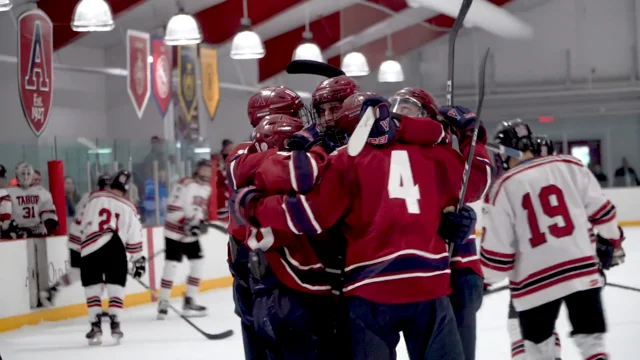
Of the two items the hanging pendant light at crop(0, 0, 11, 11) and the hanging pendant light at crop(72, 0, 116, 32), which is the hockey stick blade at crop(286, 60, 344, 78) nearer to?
the hanging pendant light at crop(0, 0, 11, 11)

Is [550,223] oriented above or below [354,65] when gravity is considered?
below

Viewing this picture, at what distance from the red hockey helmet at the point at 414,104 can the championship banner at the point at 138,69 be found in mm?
7226

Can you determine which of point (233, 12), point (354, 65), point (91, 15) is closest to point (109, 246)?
point (91, 15)

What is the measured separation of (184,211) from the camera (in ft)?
25.3

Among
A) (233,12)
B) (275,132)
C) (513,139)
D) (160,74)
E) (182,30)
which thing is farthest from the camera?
(233,12)

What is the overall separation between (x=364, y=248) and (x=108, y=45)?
12995 millimetres

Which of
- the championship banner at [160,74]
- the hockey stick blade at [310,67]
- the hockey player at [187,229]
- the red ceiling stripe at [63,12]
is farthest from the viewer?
the red ceiling stripe at [63,12]

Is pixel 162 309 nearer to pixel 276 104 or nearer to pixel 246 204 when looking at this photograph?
pixel 276 104

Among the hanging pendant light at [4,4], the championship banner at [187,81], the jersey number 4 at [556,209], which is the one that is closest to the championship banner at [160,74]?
the championship banner at [187,81]

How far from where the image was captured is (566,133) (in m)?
17.4

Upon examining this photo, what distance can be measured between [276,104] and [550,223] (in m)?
1.09

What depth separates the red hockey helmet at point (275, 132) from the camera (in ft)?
9.00

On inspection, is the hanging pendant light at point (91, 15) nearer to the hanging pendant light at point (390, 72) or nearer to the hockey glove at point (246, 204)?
the hockey glove at point (246, 204)

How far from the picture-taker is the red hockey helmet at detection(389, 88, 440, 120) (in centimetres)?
292
